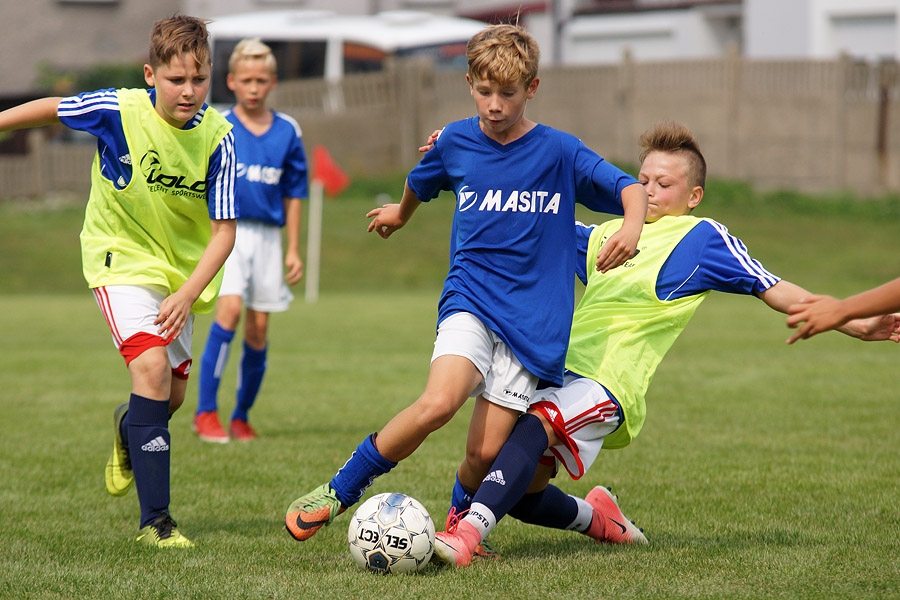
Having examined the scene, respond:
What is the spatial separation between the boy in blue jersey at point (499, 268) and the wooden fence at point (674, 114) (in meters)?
18.6

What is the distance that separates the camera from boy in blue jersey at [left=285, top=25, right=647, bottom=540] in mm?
4094

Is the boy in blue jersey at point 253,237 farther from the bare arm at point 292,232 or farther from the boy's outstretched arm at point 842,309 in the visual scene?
the boy's outstretched arm at point 842,309

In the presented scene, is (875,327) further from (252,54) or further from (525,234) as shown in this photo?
(252,54)

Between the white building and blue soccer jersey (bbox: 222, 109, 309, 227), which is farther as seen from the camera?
the white building

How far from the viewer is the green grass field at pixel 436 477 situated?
394 cm

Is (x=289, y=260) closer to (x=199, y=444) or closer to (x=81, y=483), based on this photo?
(x=199, y=444)

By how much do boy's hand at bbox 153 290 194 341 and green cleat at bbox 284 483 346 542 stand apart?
916 millimetres

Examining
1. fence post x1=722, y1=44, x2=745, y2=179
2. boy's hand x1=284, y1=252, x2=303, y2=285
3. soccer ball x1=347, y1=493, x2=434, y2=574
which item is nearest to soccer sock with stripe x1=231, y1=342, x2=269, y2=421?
boy's hand x1=284, y1=252, x2=303, y2=285

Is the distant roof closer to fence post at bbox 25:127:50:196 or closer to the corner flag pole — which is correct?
fence post at bbox 25:127:50:196

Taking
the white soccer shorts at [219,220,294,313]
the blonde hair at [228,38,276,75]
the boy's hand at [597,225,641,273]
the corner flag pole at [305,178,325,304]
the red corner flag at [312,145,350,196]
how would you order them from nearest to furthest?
the boy's hand at [597,225,641,273] < the blonde hair at [228,38,276,75] < the white soccer shorts at [219,220,294,313] < the corner flag pole at [305,178,325,304] < the red corner flag at [312,145,350,196]

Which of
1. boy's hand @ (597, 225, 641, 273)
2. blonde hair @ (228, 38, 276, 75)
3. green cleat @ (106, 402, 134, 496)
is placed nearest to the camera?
boy's hand @ (597, 225, 641, 273)

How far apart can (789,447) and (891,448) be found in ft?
1.85

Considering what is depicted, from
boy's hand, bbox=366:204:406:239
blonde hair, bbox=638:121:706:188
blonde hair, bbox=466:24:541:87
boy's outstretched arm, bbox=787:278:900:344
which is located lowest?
boy's outstretched arm, bbox=787:278:900:344

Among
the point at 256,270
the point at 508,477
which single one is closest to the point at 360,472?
the point at 508,477
